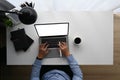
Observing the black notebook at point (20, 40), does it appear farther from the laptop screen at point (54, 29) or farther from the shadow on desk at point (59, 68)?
the shadow on desk at point (59, 68)

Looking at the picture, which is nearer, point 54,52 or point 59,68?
point 54,52

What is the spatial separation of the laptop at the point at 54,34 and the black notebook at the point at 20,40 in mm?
91

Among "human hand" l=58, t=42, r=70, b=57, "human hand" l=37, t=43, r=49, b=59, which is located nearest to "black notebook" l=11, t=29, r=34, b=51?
"human hand" l=37, t=43, r=49, b=59

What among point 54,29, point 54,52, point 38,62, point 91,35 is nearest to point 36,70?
point 38,62

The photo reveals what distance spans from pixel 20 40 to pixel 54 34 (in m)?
0.22

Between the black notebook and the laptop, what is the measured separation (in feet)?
0.30

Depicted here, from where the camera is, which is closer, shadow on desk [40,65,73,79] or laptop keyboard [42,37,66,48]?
laptop keyboard [42,37,66,48]

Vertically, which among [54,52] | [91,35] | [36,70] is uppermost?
[91,35]

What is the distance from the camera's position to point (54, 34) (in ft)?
4.15

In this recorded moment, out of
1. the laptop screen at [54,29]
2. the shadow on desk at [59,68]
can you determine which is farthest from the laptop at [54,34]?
the shadow on desk at [59,68]

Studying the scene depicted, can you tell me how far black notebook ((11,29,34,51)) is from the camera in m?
1.29

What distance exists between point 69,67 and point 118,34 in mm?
392

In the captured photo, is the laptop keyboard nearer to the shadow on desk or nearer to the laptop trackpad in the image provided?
the laptop trackpad

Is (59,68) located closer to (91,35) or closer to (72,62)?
(72,62)
